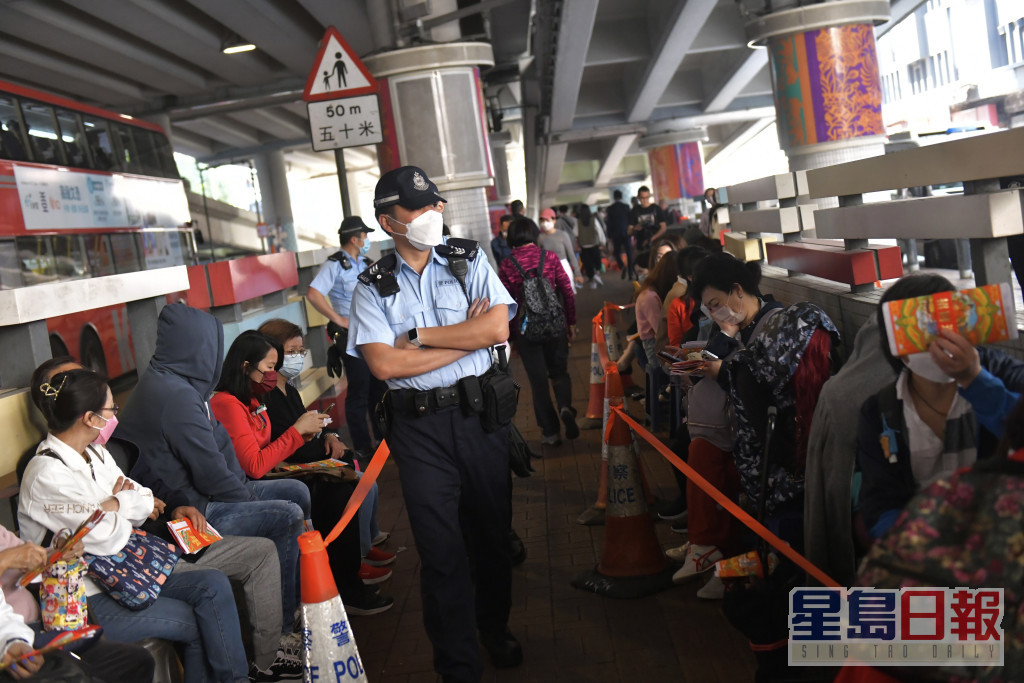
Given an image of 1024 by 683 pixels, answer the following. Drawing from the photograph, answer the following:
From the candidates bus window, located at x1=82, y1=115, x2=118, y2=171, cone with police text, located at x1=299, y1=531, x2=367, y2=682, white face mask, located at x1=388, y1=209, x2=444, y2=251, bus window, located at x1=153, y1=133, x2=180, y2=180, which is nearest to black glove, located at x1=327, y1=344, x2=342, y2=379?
white face mask, located at x1=388, y1=209, x2=444, y2=251

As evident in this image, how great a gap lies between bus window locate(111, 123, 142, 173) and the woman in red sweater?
8.68 m

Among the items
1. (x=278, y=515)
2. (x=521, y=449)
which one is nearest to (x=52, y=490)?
(x=278, y=515)

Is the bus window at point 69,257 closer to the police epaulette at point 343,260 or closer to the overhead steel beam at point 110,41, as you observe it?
the overhead steel beam at point 110,41

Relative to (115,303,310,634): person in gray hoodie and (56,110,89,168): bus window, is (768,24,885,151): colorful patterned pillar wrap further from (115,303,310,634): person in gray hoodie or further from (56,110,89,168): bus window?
(115,303,310,634): person in gray hoodie

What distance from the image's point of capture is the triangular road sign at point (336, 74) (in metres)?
8.49

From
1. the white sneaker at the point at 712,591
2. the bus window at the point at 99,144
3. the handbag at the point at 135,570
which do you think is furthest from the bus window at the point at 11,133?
the white sneaker at the point at 712,591

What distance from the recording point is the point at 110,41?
18.8 meters

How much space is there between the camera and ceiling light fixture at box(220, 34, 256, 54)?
63.4 feet

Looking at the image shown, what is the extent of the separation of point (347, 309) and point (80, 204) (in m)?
6.58

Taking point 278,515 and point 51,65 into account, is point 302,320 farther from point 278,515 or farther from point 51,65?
point 51,65

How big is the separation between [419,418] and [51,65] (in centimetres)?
1961

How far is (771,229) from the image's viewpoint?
24.8 ft

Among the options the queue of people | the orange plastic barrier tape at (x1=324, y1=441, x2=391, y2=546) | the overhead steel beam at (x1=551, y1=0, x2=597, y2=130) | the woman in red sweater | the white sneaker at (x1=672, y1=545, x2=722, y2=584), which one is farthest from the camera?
the overhead steel beam at (x1=551, y1=0, x2=597, y2=130)

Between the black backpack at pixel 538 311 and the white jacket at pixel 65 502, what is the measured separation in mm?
4657
